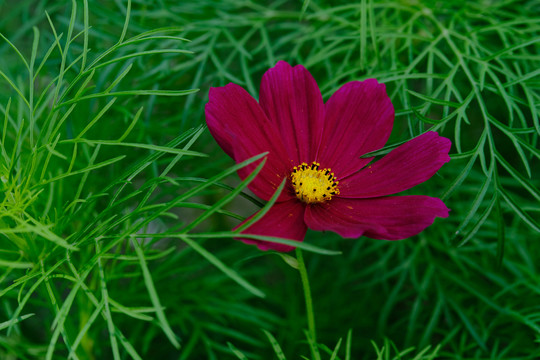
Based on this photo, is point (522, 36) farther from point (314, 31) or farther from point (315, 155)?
point (315, 155)

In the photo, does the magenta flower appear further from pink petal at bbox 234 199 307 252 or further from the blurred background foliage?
the blurred background foliage

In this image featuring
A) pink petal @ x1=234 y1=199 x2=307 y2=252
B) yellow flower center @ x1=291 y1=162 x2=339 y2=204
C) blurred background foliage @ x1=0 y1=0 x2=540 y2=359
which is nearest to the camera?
pink petal @ x1=234 y1=199 x2=307 y2=252

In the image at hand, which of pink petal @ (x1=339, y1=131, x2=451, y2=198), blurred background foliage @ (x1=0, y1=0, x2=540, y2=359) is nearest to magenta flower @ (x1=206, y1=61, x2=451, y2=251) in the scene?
pink petal @ (x1=339, y1=131, x2=451, y2=198)

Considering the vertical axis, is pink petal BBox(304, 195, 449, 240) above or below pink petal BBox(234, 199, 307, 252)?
above

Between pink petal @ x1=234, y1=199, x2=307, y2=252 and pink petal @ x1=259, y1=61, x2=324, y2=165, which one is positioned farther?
pink petal @ x1=259, y1=61, x2=324, y2=165

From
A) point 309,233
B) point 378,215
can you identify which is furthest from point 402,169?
point 309,233

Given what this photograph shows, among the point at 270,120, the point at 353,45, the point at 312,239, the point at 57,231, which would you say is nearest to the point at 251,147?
the point at 270,120

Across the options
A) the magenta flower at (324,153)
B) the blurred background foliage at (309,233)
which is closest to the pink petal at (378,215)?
the magenta flower at (324,153)

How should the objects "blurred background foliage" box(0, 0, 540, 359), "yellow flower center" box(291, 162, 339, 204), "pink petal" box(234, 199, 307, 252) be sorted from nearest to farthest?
"pink petal" box(234, 199, 307, 252)
"yellow flower center" box(291, 162, 339, 204)
"blurred background foliage" box(0, 0, 540, 359)
